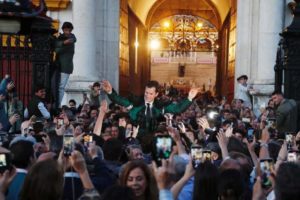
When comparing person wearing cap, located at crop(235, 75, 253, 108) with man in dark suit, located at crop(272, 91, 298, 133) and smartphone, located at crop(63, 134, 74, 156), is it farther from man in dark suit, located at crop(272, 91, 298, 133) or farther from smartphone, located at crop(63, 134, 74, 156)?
smartphone, located at crop(63, 134, 74, 156)

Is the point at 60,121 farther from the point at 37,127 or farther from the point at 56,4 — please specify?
the point at 56,4

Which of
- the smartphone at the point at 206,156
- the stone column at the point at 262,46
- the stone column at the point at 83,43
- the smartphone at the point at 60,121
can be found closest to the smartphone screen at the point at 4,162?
the smartphone at the point at 206,156

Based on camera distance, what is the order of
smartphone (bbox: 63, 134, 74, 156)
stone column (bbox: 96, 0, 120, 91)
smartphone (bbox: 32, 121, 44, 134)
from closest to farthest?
1. smartphone (bbox: 63, 134, 74, 156)
2. smartphone (bbox: 32, 121, 44, 134)
3. stone column (bbox: 96, 0, 120, 91)

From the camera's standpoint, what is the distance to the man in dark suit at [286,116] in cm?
1210

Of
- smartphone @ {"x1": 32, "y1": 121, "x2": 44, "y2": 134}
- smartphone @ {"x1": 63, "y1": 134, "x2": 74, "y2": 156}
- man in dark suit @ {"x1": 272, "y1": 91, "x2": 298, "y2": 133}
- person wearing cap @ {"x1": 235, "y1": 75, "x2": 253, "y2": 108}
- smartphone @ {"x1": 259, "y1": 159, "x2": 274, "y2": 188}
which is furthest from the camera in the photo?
person wearing cap @ {"x1": 235, "y1": 75, "x2": 253, "y2": 108}

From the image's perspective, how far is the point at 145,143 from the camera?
953cm

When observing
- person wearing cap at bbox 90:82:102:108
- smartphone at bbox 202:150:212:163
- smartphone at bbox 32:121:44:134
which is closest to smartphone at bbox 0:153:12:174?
smartphone at bbox 202:150:212:163

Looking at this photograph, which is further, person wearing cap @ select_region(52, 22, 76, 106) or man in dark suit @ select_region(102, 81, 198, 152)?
person wearing cap @ select_region(52, 22, 76, 106)

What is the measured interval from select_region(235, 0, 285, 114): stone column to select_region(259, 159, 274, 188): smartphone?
15.0 meters

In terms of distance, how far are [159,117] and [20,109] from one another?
4229mm

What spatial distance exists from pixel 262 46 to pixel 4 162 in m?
17.0

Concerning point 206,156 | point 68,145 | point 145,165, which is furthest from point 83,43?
point 145,165

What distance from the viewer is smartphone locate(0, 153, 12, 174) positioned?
17.9 ft

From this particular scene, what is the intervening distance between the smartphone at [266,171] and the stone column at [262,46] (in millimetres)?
15024
